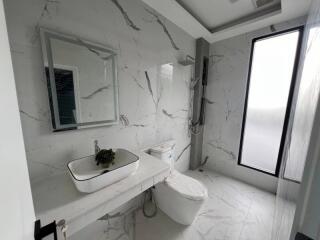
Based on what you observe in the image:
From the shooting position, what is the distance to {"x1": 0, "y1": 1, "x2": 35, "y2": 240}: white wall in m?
0.30

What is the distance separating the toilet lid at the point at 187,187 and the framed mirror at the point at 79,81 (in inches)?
36.6

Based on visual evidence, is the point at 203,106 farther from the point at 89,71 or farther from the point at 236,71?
the point at 89,71

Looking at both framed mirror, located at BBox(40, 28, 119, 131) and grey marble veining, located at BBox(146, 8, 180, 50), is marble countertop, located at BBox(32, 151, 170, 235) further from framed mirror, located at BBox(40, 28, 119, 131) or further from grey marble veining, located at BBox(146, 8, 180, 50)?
grey marble veining, located at BBox(146, 8, 180, 50)

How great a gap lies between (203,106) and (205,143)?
29.1 inches

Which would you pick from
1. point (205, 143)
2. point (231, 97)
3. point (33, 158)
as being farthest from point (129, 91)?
point (205, 143)

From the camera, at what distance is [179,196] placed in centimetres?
144

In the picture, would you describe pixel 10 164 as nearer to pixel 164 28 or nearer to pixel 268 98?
pixel 164 28

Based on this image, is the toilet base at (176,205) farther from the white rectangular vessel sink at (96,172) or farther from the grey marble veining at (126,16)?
the grey marble veining at (126,16)

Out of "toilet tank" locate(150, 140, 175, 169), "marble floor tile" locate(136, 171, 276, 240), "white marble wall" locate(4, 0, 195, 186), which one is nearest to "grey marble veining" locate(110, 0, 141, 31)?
"white marble wall" locate(4, 0, 195, 186)

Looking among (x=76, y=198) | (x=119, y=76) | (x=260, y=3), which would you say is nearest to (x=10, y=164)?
(x=76, y=198)

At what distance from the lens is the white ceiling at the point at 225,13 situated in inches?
61.5

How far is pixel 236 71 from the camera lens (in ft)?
7.32

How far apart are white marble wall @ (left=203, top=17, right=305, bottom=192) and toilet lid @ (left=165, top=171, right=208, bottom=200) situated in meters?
1.22

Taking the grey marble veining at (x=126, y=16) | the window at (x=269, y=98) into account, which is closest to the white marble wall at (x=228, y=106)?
the window at (x=269, y=98)
